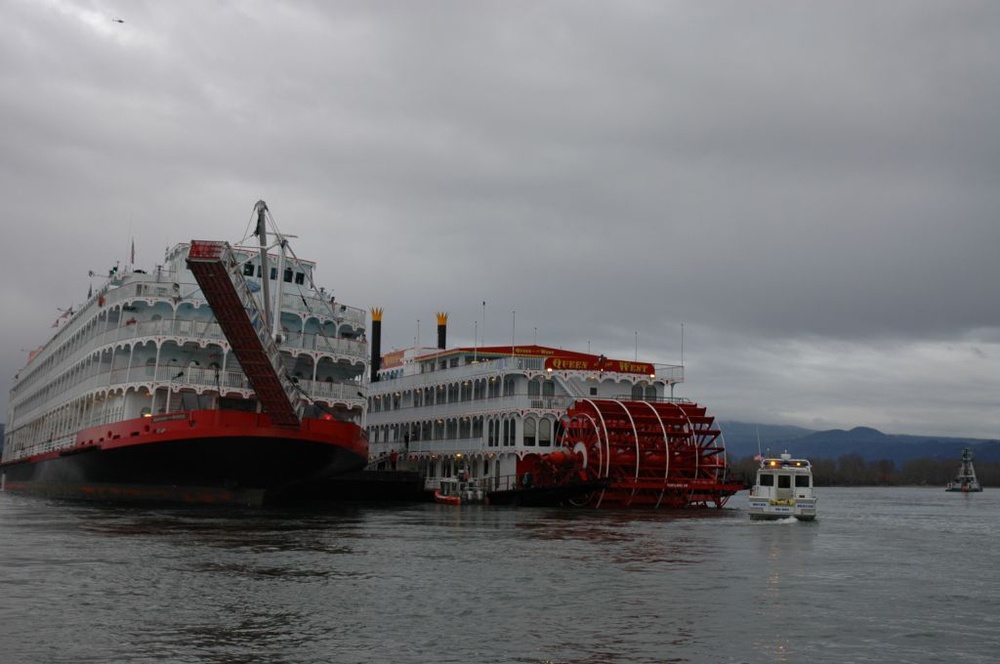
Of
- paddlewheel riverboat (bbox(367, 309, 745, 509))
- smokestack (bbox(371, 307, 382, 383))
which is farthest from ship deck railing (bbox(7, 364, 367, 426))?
smokestack (bbox(371, 307, 382, 383))

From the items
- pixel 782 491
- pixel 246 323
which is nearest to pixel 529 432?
pixel 782 491

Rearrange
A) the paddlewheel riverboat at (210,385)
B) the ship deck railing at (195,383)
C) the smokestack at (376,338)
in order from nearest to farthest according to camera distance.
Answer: the paddlewheel riverboat at (210,385), the ship deck railing at (195,383), the smokestack at (376,338)

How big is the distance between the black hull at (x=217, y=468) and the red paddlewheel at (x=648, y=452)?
1392 cm

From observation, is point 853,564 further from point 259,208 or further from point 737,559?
point 259,208

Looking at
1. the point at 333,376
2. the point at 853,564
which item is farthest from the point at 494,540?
the point at 333,376

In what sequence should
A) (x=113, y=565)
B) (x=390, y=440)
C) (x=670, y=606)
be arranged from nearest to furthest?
(x=670, y=606)
(x=113, y=565)
(x=390, y=440)

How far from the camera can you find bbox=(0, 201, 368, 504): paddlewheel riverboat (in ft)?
117

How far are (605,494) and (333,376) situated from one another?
14766 mm

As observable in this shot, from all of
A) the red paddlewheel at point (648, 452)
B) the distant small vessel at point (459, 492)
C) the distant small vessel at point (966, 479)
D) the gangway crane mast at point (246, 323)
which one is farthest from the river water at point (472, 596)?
the distant small vessel at point (966, 479)

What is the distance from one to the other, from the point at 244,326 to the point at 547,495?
2170 cm

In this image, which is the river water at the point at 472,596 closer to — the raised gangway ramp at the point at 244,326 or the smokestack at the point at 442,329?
the raised gangway ramp at the point at 244,326

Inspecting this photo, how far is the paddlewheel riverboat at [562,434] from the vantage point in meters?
50.4

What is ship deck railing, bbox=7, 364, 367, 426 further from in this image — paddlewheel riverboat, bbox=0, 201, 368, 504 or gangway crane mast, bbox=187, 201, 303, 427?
gangway crane mast, bbox=187, 201, 303, 427

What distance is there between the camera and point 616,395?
57.3 meters
